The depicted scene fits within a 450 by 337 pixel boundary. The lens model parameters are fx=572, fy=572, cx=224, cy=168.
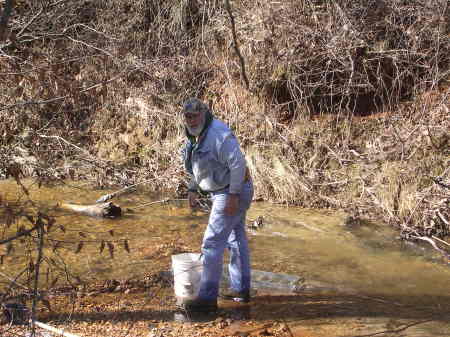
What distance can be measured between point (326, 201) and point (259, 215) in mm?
1105

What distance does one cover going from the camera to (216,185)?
17.2 ft

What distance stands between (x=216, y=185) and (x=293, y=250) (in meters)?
2.57

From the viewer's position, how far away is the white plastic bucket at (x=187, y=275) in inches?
214

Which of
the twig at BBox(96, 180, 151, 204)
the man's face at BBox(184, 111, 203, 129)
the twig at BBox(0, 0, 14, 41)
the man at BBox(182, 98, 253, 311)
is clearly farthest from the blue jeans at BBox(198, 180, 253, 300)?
the twig at BBox(96, 180, 151, 204)

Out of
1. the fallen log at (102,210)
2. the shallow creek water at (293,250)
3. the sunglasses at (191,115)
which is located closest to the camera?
the sunglasses at (191,115)

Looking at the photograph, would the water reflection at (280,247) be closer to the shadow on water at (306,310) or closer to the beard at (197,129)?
the shadow on water at (306,310)

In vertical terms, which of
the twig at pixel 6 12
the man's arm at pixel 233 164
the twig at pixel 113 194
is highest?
the twig at pixel 6 12

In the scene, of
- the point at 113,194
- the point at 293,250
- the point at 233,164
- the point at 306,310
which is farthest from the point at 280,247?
the point at 113,194

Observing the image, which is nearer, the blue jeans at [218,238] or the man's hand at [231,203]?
the man's hand at [231,203]

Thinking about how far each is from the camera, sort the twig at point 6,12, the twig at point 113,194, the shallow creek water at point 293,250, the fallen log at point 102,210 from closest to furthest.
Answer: the twig at point 6,12 → the shallow creek water at point 293,250 → the fallen log at point 102,210 → the twig at point 113,194

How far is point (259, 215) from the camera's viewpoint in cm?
878

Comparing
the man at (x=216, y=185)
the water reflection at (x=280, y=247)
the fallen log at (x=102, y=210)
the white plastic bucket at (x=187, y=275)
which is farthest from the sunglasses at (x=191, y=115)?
the fallen log at (x=102, y=210)

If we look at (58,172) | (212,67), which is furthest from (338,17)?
(58,172)

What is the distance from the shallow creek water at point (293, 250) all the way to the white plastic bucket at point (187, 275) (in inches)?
25.5
